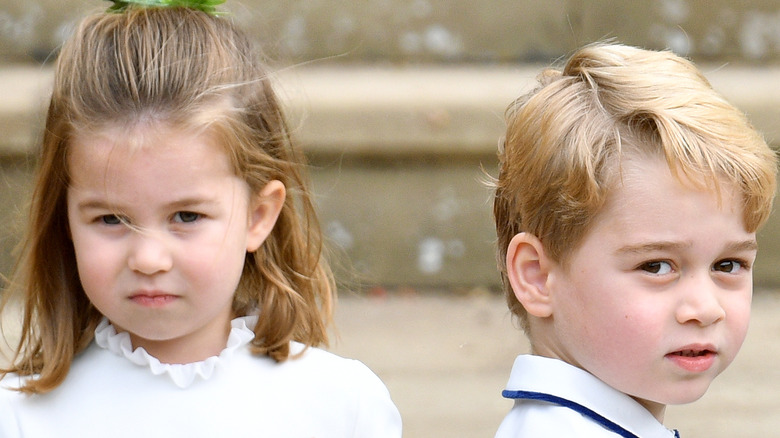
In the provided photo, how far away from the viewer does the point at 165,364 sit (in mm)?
2328

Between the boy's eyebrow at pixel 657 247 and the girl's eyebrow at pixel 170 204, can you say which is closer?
the boy's eyebrow at pixel 657 247

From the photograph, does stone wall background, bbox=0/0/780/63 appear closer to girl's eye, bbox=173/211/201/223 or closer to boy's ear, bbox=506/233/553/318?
girl's eye, bbox=173/211/201/223

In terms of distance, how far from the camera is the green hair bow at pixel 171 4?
2.40m

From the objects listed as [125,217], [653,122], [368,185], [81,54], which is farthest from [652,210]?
[368,185]

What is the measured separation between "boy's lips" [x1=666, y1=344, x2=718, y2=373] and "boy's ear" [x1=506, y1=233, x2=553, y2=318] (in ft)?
0.82

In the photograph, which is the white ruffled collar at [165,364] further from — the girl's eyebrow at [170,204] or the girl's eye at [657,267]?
the girl's eye at [657,267]

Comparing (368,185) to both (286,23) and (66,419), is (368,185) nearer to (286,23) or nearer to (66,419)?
(286,23)

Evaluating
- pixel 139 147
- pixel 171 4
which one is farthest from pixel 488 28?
pixel 139 147

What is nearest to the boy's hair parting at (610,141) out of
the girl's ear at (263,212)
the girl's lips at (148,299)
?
the girl's ear at (263,212)

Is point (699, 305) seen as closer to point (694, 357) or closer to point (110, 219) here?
point (694, 357)

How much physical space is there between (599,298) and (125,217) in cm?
90

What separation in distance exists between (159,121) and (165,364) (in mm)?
500

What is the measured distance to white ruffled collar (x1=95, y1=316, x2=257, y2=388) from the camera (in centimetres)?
231

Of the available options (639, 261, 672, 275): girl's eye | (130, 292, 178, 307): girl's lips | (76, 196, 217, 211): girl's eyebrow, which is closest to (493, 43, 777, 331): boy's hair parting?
(639, 261, 672, 275): girl's eye
